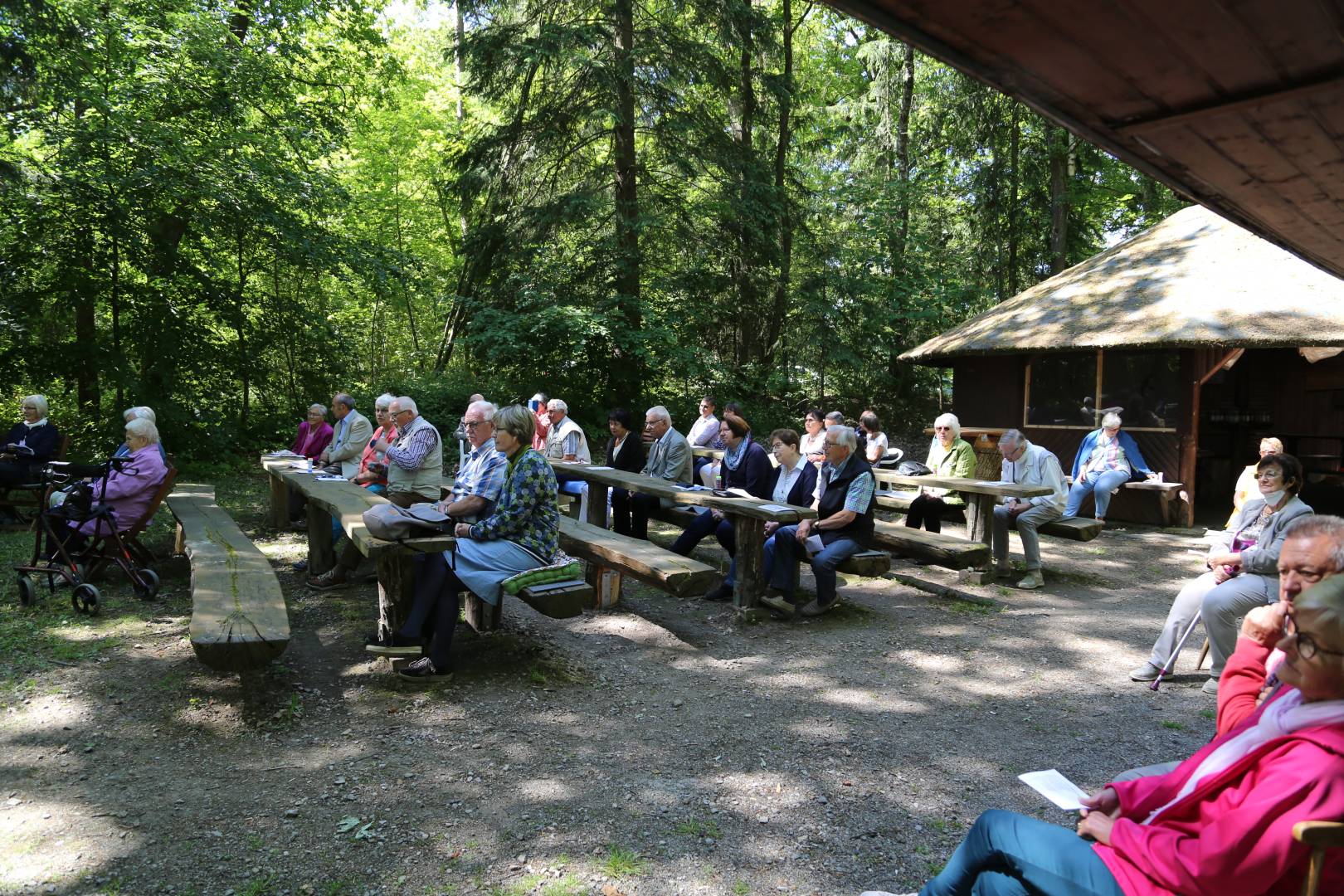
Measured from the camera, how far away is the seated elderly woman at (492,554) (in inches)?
196

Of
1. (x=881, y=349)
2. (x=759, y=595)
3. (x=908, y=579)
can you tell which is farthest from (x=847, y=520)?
(x=881, y=349)

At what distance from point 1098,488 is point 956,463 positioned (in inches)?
147

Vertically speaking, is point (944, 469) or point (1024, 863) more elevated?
Result: point (944, 469)

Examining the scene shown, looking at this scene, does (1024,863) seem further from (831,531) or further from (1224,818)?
(831,531)

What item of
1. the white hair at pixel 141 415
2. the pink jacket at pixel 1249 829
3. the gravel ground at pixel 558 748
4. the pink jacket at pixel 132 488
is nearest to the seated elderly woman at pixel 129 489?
the pink jacket at pixel 132 488

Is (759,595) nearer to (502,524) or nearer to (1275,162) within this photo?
(502,524)

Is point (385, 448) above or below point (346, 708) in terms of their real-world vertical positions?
above

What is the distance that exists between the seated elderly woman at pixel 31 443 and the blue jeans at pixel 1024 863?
10105 millimetres

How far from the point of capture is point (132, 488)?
21.6 feet

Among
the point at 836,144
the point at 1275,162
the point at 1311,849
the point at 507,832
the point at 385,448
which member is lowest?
the point at 507,832

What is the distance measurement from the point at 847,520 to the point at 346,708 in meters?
3.70

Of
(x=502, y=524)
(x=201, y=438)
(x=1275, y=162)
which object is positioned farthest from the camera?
(x=201, y=438)

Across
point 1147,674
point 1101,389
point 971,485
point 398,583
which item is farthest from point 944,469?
point 398,583

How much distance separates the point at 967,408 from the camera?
49.4 ft
